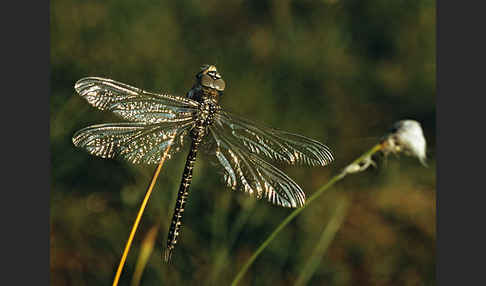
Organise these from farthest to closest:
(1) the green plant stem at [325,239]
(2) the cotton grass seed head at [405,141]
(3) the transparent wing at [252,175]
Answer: (1) the green plant stem at [325,239]
(3) the transparent wing at [252,175]
(2) the cotton grass seed head at [405,141]

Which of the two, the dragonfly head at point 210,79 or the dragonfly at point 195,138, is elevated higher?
the dragonfly head at point 210,79

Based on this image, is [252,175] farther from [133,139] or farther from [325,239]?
[325,239]

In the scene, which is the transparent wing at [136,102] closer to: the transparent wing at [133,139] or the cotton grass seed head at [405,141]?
the transparent wing at [133,139]

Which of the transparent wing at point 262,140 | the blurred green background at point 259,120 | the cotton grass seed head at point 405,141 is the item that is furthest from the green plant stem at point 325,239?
the cotton grass seed head at point 405,141

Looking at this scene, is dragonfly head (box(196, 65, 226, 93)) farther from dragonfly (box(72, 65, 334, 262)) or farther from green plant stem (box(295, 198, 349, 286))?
green plant stem (box(295, 198, 349, 286))

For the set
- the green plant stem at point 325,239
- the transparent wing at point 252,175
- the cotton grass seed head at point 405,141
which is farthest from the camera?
the green plant stem at point 325,239

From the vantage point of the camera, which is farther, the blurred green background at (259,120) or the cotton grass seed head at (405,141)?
the blurred green background at (259,120)

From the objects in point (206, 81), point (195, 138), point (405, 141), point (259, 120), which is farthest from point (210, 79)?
point (259, 120)
